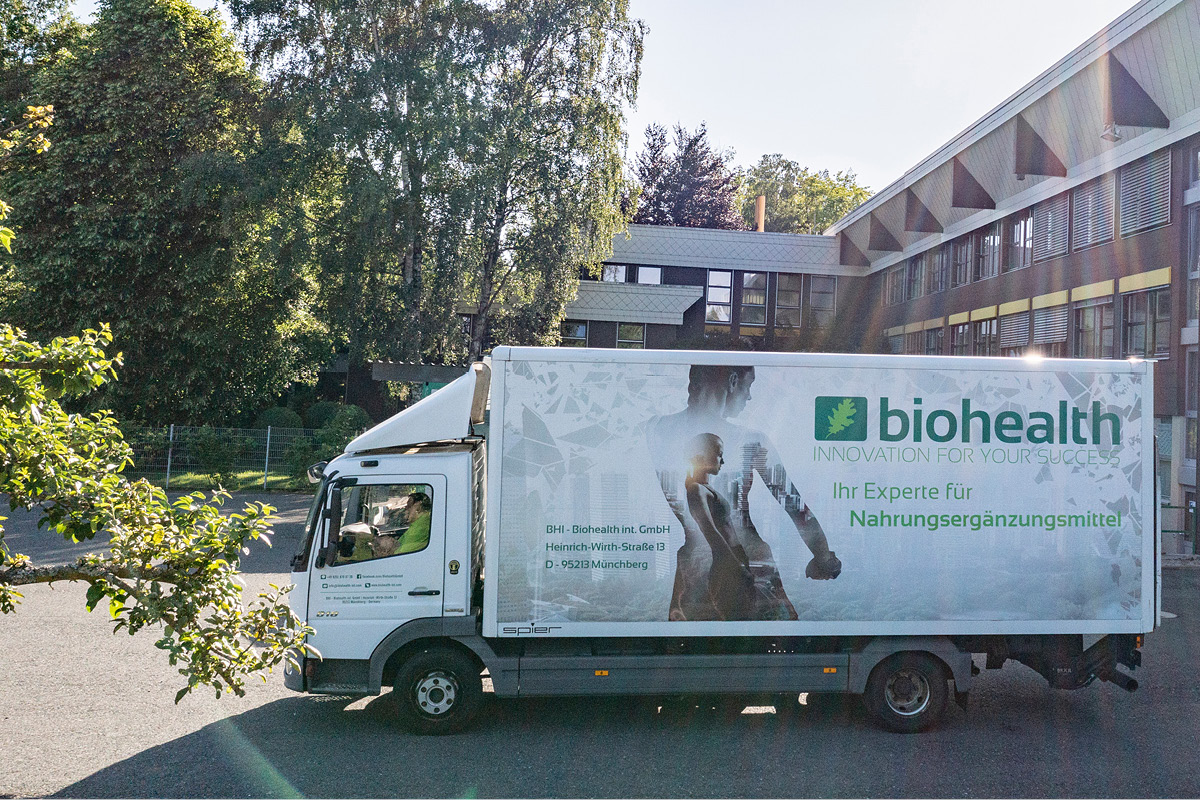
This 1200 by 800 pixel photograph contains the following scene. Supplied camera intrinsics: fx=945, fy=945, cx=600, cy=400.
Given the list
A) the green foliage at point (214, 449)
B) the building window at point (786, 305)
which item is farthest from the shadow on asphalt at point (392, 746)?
the building window at point (786, 305)

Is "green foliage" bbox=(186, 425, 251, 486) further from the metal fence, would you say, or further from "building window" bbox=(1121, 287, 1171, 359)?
"building window" bbox=(1121, 287, 1171, 359)

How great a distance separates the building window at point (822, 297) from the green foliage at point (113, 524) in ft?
114

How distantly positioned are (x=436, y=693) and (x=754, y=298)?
31.7m

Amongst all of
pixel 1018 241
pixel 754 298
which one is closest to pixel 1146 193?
pixel 1018 241

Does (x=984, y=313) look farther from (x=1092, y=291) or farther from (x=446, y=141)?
(x=446, y=141)

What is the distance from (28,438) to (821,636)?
217 inches

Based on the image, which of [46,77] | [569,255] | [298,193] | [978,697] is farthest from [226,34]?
[978,697]

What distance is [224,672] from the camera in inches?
162

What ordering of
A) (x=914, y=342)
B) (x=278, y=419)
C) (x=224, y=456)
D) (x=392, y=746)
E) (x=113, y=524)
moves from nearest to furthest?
(x=113, y=524), (x=392, y=746), (x=224, y=456), (x=278, y=419), (x=914, y=342)

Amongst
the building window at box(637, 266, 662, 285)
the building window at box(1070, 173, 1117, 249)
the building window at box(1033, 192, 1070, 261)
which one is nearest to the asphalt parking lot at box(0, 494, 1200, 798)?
the building window at box(1070, 173, 1117, 249)

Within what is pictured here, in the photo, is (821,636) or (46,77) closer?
(821,636)

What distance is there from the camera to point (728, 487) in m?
7.07

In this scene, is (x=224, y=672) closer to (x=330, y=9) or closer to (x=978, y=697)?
(x=978, y=697)

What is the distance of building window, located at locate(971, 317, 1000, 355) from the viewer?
90.1 feet
